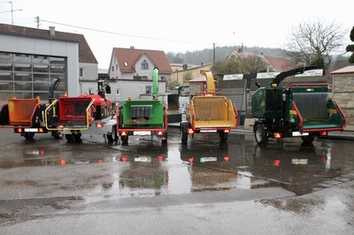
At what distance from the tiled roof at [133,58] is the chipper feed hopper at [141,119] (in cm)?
6647

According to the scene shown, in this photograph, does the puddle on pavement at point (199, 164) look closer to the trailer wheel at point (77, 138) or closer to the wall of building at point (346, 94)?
the trailer wheel at point (77, 138)

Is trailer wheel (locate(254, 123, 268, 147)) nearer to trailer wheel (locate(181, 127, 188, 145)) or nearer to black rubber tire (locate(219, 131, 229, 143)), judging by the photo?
black rubber tire (locate(219, 131, 229, 143))

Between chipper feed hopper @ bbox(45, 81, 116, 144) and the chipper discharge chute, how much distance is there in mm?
513

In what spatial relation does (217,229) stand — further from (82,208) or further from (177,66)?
(177,66)

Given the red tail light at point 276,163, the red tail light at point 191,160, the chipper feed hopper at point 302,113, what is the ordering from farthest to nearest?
the chipper feed hopper at point 302,113 < the red tail light at point 191,160 < the red tail light at point 276,163

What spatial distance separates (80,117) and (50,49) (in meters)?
17.8

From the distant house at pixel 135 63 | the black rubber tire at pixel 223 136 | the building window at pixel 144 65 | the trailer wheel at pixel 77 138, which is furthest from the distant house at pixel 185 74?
the black rubber tire at pixel 223 136

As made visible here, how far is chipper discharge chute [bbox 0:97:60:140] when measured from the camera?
838 inches

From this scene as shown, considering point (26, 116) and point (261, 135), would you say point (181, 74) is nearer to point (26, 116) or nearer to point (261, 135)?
point (26, 116)

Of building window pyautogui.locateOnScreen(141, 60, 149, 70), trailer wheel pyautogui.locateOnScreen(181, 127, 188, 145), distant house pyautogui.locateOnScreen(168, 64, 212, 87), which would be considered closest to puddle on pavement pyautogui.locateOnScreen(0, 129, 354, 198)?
trailer wheel pyautogui.locateOnScreen(181, 127, 188, 145)

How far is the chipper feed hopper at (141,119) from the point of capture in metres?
18.0

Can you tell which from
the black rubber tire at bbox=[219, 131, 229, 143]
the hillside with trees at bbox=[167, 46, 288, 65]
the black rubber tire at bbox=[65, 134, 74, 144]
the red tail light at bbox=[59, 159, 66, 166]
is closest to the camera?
the red tail light at bbox=[59, 159, 66, 166]

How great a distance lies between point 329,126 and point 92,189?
1016 cm

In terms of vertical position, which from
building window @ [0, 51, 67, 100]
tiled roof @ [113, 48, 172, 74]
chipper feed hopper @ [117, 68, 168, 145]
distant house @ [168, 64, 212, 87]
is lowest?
chipper feed hopper @ [117, 68, 168, 145]
